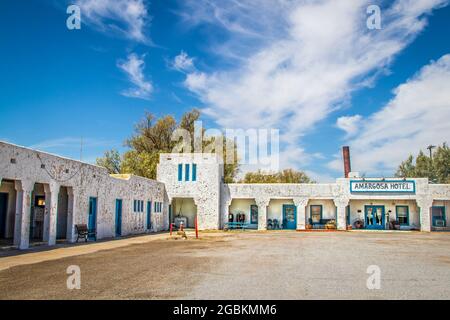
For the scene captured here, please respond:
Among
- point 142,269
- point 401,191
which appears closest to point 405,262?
point 142,269

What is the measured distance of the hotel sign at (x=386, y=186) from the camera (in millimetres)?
34375

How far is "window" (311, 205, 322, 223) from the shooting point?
36344mm

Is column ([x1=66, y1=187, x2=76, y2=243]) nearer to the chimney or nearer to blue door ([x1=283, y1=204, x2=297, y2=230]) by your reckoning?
blue door ([x1=283, y1=204, x2=297, y2=230])

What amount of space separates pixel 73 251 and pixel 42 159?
4.24 metres

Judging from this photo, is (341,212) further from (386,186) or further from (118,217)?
(118,217)

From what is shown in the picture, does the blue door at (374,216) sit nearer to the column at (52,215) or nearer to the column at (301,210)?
the column at (301,210)

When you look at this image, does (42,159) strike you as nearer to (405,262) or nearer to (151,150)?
(405,262)

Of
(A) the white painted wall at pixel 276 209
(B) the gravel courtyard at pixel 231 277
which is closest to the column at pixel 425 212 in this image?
(A) the white painted wall at pixel 276 209

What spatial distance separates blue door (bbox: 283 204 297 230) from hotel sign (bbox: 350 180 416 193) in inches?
214

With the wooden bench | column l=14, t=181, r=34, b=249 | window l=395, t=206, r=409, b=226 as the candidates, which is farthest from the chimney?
column l=14, t=181, r=34, b=249

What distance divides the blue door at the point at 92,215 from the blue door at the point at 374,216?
2457cm

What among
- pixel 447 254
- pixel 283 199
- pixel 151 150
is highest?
pixel 151 150

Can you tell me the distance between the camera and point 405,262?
12.8 m

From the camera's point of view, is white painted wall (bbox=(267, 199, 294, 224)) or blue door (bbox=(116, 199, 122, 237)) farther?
white painted wall (bbox=(267, 199, 294, 224))
